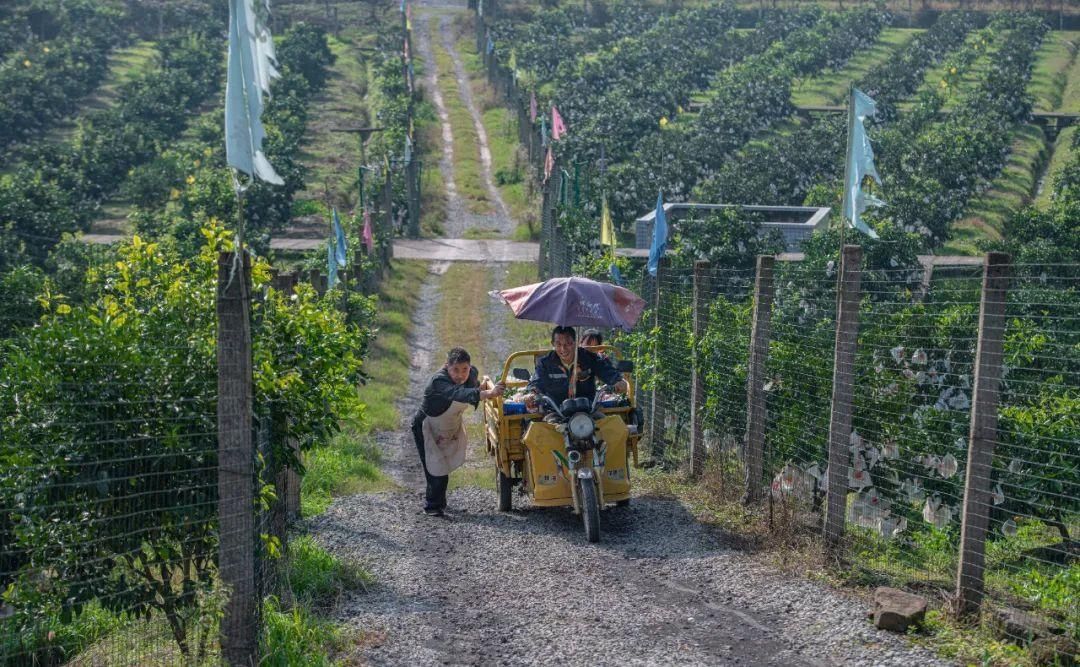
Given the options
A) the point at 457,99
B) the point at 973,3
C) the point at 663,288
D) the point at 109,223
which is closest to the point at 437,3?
the point at 457,99

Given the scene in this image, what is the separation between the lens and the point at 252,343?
657 cm

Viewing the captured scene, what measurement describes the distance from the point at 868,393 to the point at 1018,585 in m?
2.64

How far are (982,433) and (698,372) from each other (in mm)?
4790

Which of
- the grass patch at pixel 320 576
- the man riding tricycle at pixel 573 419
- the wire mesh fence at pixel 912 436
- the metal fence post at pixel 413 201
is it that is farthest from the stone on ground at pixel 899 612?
the metal fence post at pixel 413 201

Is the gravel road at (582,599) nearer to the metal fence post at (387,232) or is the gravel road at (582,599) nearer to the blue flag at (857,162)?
the blue flag at (857,162)

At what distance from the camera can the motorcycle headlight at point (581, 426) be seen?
9945 mm

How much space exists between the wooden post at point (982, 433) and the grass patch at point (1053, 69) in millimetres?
50381

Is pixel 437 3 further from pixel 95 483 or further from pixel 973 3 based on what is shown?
pixel 95 483

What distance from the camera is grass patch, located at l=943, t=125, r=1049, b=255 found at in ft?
119

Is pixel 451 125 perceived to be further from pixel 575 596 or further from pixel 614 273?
pixel 575 596

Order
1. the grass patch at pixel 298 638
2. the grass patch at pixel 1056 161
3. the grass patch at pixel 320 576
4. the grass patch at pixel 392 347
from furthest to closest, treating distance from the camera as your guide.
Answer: the grass patch at pixel 1056 161
the grass patch at pixel 392 347
the grass patch at pixel 320 576
the grass patch at pixel 298 638

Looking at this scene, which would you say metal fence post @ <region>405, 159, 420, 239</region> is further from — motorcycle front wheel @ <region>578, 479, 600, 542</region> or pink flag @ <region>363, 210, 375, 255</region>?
motorcycle front wheel @ <region>578, 479, 600, 542</region>

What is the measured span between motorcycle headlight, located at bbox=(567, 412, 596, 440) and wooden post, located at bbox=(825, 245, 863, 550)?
225 centimetres

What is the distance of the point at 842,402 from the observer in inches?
328
